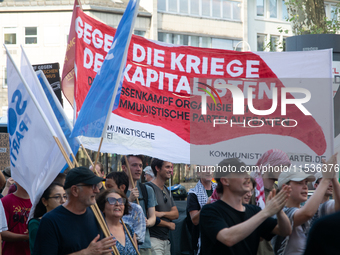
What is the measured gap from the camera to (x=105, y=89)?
16.8ft

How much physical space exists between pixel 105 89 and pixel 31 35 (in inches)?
1185

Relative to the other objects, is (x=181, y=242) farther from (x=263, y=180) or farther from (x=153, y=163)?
(x=263, y=180)

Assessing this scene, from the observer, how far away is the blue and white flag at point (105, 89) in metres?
4.98

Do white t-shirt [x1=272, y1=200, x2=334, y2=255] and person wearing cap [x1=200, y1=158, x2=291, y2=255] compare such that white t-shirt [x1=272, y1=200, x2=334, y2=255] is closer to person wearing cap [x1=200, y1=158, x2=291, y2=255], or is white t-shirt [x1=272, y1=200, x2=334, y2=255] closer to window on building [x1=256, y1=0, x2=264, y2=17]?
person wearing cap [x1=200, y1=158, x2=291, y2=255]

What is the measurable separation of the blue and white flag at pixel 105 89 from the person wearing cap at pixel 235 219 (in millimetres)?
1572

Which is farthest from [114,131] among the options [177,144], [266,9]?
[266,9]

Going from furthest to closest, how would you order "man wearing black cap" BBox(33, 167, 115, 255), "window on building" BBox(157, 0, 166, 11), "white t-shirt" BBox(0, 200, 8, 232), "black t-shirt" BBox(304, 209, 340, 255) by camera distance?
"window on building" BBox(157, 0, 166, 11) < "white t-shirt" BBox(0, 200, 8, 232) < "man wearing black cap" BBox(33, 167, 115, 255) < "black t-shirt" BBox(304, 209, 340, 255)

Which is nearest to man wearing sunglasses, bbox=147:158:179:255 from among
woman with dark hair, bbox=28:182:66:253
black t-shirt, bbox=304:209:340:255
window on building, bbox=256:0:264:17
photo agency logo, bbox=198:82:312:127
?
photo agency logo, bbox=198:82:312:127

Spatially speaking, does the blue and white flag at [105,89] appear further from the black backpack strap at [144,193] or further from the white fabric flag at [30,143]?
the black backpack strap at [144,193]

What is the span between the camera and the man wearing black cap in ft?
12.4

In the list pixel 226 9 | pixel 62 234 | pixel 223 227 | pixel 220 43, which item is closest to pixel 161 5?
pixel 220 43

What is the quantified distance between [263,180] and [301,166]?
0.43 metres

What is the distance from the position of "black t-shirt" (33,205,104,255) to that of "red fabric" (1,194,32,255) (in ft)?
5.53

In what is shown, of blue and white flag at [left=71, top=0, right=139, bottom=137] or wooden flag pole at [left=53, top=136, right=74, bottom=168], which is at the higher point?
blue and white flag at [left=71, top=0, right=139, bottom=137]
